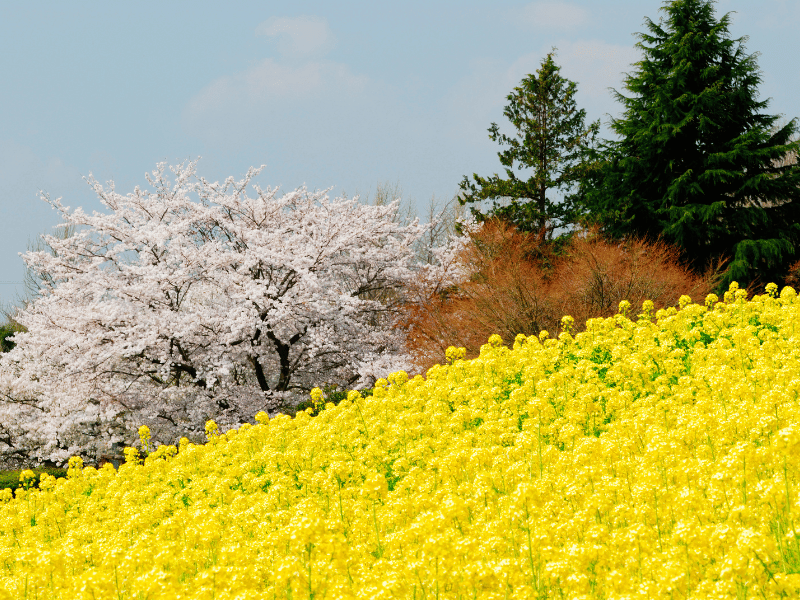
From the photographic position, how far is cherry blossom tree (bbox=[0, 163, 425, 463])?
1529 centimetres

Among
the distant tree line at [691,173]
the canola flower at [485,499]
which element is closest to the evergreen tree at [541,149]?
the distant tree line at [691,173]

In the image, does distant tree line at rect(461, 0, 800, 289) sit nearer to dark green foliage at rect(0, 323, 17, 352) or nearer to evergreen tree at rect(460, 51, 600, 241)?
evergreen tree at rect(460, 51, 600, 241)

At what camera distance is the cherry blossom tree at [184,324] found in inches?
602

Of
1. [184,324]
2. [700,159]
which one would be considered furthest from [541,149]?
[184,324]

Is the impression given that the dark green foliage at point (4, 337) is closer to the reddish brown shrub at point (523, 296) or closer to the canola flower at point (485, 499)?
the reddish brown shrub at point (523, 296)

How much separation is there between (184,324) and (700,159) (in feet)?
67.6

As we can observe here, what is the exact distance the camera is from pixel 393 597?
3348 millimetres

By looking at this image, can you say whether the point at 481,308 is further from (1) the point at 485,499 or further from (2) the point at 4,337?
(2) the point at 4,337

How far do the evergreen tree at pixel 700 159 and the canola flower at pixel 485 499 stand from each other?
15212 millimetres

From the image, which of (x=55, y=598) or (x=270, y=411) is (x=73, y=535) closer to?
(x=55, y=598)

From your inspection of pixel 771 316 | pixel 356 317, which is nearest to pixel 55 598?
pixel 771 316

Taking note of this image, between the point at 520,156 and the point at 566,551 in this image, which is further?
the point at 520,156

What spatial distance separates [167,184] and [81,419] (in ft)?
24.1

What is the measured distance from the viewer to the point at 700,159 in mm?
24922
